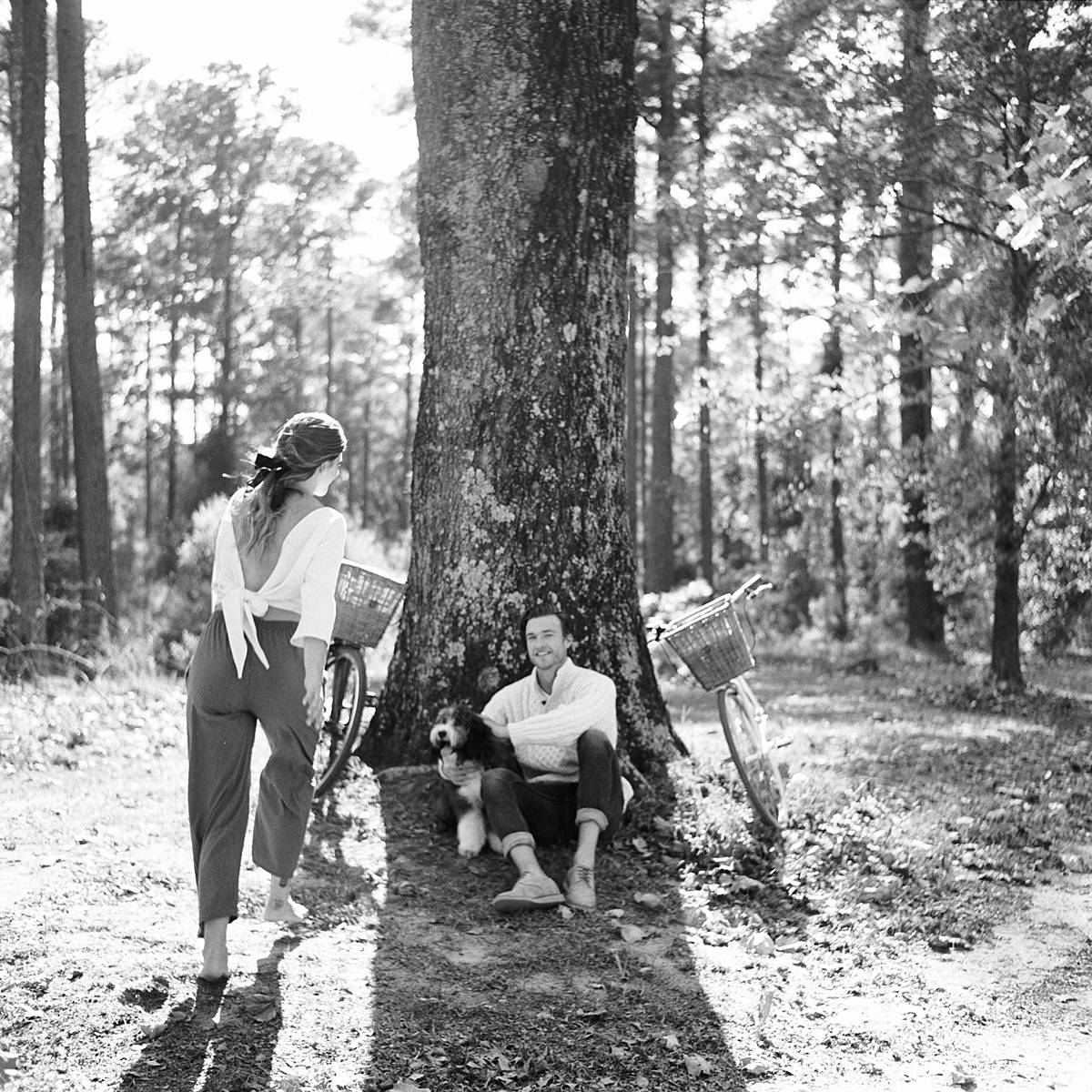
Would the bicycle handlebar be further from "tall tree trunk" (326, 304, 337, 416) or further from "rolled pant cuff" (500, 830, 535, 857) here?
"tall tree trunk" (326, 304, 337, 416)

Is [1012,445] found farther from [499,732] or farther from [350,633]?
[499,732]

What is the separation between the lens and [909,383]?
1423 cm

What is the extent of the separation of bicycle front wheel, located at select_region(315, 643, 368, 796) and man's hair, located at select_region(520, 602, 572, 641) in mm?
847

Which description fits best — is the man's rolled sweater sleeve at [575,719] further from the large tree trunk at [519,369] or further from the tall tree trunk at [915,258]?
the tall tree trunk at [915,258]

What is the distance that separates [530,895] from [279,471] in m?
1.94

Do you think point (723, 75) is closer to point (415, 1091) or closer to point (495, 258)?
point (495, 258)

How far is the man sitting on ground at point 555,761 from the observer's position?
5.33 metres

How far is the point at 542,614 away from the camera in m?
5.73

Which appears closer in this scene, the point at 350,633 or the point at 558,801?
the point at 558,801

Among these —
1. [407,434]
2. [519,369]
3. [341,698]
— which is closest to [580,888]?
[341,698]

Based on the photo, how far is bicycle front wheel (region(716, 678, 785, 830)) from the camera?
6117 millimetres

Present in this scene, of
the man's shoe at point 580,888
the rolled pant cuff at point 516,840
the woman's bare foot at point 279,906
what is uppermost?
the rolled pant cuff at point 516,840

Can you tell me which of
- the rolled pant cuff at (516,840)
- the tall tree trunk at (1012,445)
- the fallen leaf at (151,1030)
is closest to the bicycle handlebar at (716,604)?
the rolled pant cuff at (516,840)

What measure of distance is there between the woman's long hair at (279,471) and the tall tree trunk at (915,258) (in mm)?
7272
